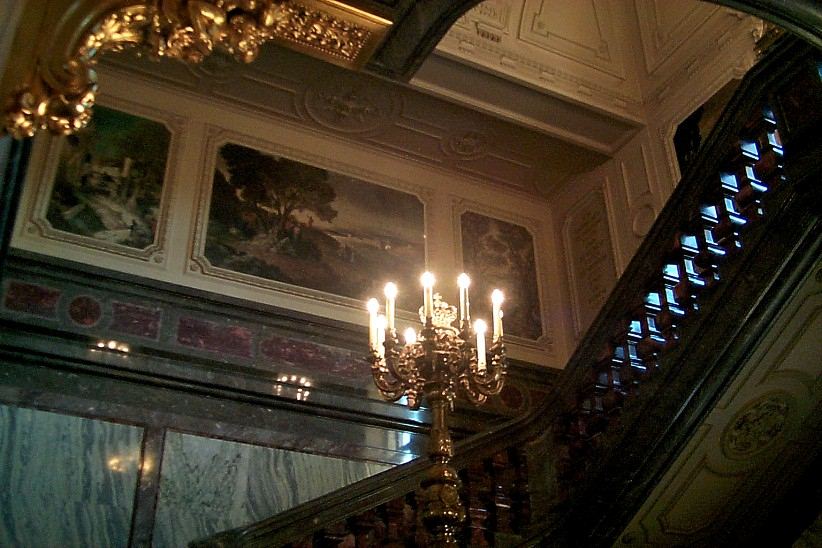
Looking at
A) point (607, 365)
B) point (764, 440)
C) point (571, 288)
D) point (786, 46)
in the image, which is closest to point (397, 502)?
point (607, 365)

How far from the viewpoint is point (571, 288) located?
381 inches

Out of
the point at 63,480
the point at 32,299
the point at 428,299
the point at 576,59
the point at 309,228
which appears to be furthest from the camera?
the point at 576,59

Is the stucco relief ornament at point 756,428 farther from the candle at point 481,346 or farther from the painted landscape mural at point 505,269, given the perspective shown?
the painted landscape mural at point 505,269

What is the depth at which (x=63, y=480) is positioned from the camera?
6.30m

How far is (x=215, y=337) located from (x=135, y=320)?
691 millimetres

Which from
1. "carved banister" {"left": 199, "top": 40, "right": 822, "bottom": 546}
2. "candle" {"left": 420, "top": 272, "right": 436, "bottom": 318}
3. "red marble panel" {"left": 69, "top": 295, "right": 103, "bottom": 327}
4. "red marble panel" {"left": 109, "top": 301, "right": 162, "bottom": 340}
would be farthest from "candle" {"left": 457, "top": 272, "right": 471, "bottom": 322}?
"red marble panel" {"left": 69, "top": 295, "right": 103, "bottom": 327}

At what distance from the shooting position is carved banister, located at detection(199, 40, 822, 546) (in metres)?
4.71

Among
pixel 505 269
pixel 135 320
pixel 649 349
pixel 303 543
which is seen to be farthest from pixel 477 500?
pixel 505 269

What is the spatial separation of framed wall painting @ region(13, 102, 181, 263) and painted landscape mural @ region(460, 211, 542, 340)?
3.30m

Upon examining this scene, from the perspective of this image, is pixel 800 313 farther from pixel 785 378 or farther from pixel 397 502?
pixel 397 502

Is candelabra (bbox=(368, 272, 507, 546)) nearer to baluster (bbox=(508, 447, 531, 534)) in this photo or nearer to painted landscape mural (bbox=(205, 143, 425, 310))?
baluster (bbox=(508, 447, 531, 534))

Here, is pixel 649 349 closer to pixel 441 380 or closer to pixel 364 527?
pixel 441 380

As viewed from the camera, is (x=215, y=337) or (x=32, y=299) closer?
(x=32, y=299)

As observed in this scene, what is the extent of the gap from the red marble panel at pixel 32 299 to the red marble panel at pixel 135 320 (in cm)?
48
